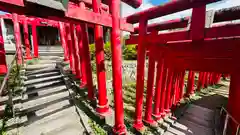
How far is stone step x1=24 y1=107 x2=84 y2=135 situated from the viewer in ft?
11.5

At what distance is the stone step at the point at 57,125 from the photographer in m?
3.52

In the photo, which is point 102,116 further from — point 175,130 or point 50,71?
point 50,71

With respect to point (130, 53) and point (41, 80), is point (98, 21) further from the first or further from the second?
point (130, 53)

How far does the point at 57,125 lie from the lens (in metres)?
3.76

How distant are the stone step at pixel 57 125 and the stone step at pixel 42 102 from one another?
613 mm

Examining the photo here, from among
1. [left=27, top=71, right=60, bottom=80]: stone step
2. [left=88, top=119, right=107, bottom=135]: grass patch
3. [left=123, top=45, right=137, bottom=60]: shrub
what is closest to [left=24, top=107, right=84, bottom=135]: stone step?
[left=88, top=119, right=107, bottom=135]: grass patch

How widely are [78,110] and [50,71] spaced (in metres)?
3.54

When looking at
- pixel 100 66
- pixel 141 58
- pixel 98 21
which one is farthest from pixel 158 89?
pixel 98 21

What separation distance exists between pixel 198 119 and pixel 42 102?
739 cm

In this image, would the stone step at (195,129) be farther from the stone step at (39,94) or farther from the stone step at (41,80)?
the stone step at (41,80)

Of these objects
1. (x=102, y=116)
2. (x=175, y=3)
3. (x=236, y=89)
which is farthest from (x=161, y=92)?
(x=175, y=3)

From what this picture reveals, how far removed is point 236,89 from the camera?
4.09 m

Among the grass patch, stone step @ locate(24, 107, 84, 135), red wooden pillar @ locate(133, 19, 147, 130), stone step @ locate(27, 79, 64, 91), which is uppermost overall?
red wooden pillar @ locate(133, 19, 147, 130)

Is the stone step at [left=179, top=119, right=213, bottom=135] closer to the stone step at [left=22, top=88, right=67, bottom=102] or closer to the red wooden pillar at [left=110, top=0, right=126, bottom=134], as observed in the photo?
the red wooden pillar at [left=110, top=0, right=126, bottom=134]
